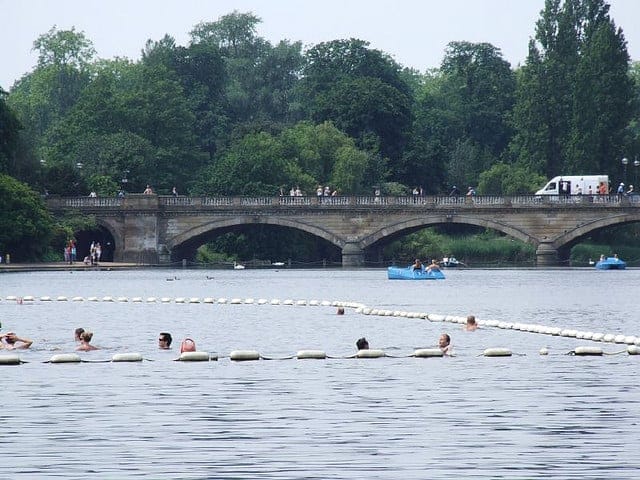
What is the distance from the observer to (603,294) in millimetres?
87438

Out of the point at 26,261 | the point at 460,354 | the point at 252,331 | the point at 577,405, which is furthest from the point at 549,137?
the point at 577,405

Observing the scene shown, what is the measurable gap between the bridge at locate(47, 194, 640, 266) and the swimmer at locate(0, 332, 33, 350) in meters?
83.7

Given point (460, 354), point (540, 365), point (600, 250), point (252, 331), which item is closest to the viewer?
point (540, 365)

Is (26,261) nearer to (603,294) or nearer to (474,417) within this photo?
(603,294)

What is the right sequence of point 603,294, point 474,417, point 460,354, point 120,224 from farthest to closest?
point 120,224 < point 603,294 < point 460,354 < point 474,417

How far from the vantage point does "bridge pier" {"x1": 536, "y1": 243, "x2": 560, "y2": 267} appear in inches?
5236

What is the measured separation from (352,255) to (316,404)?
102m

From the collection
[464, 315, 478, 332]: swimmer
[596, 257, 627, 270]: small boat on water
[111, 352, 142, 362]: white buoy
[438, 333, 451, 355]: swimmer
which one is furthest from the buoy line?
[596, 257, 627, 270]: small boat on water

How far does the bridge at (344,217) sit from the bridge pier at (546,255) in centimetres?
8

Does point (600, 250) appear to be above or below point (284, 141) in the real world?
below

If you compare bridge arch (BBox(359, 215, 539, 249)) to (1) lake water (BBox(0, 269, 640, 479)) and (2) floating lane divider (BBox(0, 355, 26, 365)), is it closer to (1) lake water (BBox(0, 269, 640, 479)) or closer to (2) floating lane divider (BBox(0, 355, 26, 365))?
(1) lake water (BBox(0, 269, 640, 479))

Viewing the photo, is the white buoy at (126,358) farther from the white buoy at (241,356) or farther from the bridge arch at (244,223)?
the bridge arch at (244,223)

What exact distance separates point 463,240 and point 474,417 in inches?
4713

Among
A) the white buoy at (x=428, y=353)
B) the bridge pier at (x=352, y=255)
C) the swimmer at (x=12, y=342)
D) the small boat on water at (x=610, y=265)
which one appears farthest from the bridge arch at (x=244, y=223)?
the white buoy at (x=428, y=353)
